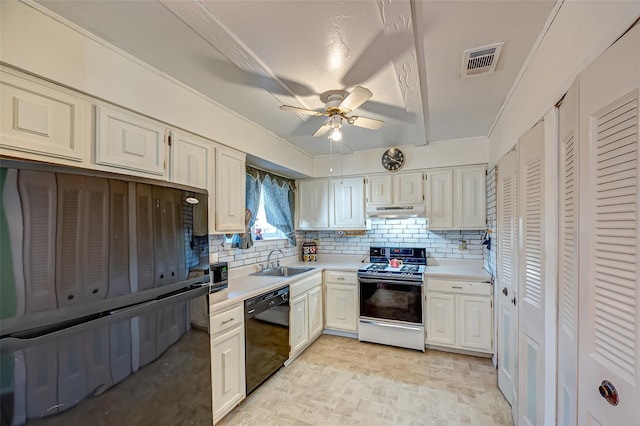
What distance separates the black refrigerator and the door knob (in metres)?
1.69

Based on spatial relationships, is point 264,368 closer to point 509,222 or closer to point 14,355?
point 14,355

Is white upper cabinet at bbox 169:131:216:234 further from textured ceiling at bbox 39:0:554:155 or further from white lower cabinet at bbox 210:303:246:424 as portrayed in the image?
white lower cabinet at bbox 210:303:246:424

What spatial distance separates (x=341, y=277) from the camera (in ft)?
11.8

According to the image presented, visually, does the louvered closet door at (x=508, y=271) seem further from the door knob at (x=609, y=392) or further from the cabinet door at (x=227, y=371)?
the cabinet door at (x=227, y=371)

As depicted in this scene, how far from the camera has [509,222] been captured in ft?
6.91

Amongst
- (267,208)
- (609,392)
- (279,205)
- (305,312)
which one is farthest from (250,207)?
(609,392)

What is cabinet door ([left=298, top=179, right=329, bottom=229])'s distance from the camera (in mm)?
4027

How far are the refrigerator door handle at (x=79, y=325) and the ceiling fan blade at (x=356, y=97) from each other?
1.50 metres

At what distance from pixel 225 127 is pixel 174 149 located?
58cm

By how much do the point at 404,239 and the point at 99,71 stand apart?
3.54 meters

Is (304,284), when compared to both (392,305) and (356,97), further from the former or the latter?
(356,97)

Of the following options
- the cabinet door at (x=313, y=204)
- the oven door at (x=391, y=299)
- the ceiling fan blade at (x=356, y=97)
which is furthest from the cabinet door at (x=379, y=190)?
the ceiling fan blade at (x=356, y=97)

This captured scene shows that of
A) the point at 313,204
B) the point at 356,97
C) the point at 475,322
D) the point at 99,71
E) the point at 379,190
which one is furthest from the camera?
the point at 313,204

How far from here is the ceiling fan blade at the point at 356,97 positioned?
1.67m
